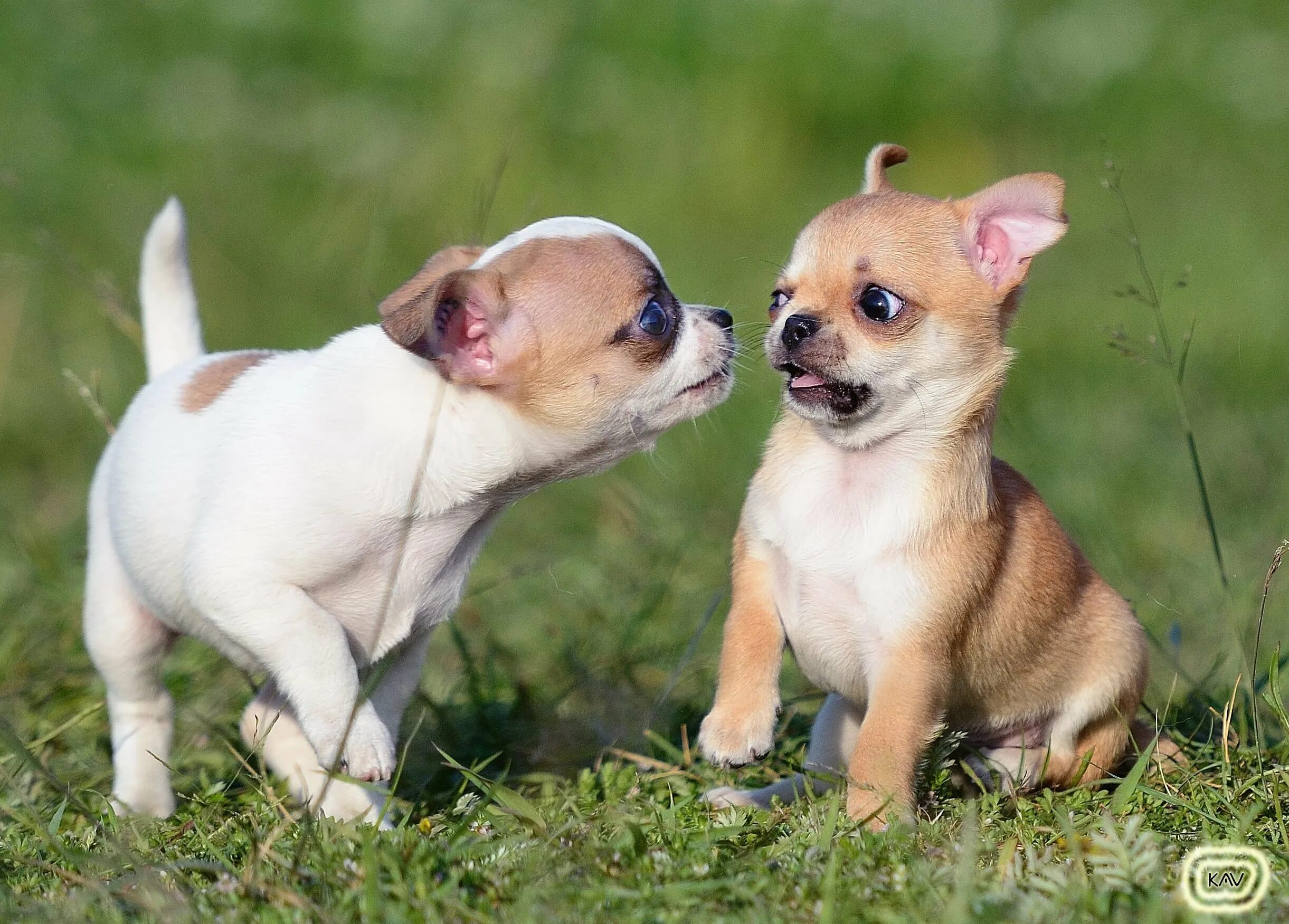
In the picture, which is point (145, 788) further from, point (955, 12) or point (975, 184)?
point (955, 12)

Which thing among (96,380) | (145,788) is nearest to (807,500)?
(145,788)

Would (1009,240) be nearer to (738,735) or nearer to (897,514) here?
(897,514)

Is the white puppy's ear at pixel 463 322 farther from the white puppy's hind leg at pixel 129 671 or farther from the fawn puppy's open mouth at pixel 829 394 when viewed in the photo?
the white puppy's hind leg at pixel 129 671

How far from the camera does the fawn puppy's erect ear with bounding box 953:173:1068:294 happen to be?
12.6 feet

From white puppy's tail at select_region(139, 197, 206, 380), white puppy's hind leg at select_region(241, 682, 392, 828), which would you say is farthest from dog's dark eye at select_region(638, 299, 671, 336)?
white puppy's tail at select_region(139, 197, 206, 380)

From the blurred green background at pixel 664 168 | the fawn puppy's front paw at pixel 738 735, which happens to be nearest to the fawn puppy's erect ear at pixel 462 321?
the fawn puppy's front paw at pixel 738 735

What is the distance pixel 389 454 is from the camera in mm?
3750

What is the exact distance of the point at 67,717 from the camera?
16.1ft

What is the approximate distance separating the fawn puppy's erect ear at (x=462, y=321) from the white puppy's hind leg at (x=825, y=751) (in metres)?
1.31

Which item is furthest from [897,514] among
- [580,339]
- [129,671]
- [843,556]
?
[129,671]

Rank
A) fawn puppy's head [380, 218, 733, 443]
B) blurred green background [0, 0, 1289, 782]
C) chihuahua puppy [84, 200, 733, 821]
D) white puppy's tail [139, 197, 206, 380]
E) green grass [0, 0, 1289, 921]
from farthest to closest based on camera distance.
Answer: blurred green background [0, 0, 1289, 782] → white puppy's tail [139, 197, 206, 380] → fawn puppy's head [380, 218, 733, 443] → chihuahua puppy [84, 200, 733, 821] → green grass [0, 0, 1289, 921]

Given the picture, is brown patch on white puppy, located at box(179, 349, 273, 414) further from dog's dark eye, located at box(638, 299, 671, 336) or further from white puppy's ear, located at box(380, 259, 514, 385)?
dog's dark eye, located at box(638, 299, 671, 336)

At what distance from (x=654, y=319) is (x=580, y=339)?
0.22 metres

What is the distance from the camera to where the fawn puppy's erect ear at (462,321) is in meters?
3.62
